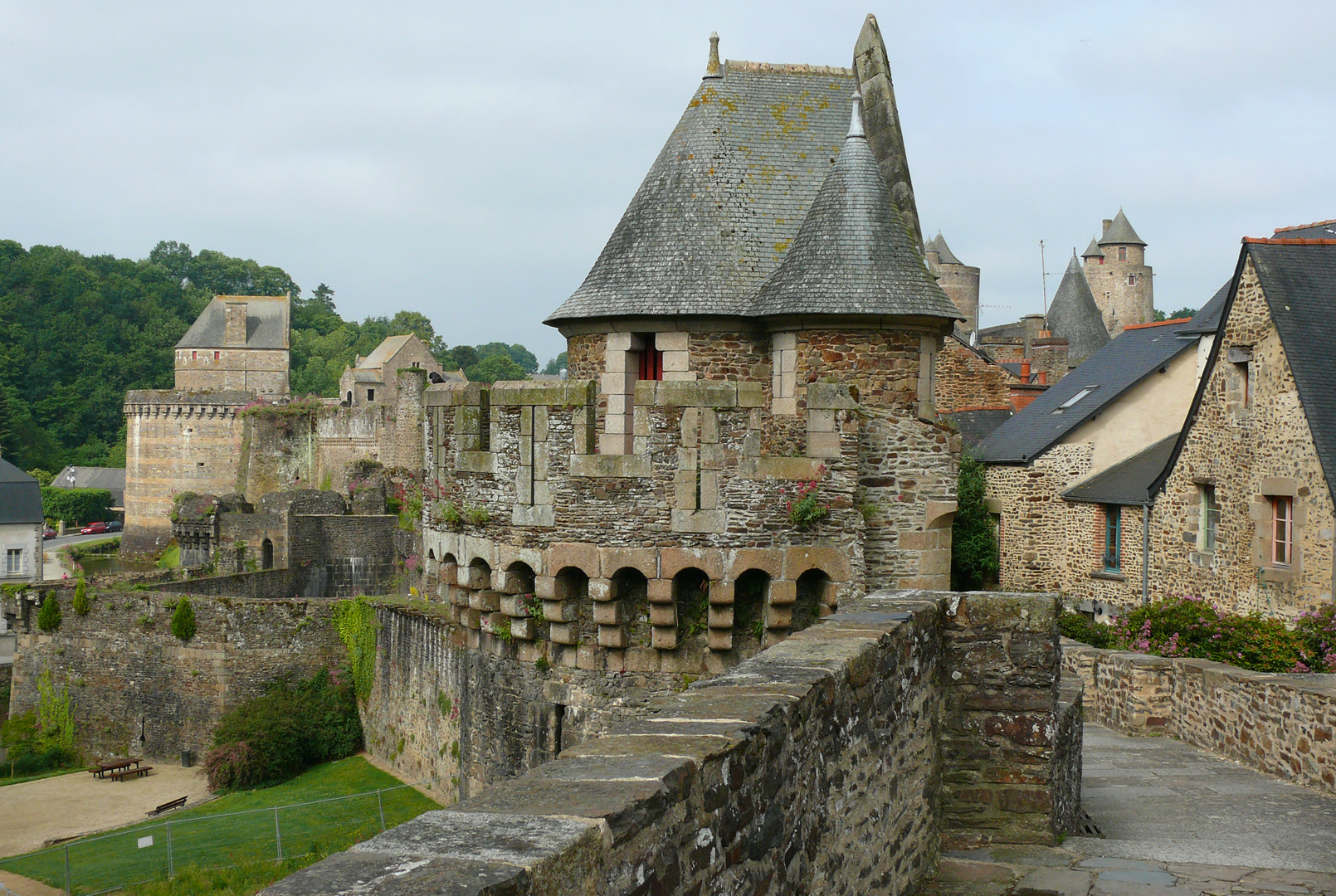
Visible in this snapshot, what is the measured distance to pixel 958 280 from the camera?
69562 mm

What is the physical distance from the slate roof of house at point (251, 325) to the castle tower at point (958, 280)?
119 feet

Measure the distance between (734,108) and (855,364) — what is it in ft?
12.2

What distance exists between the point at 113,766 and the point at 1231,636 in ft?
59.5

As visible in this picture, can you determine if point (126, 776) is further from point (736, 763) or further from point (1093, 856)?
point (736, 763)

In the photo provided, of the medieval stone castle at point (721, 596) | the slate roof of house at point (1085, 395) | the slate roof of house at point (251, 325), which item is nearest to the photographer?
the medieval stone castle at point (721, 596)

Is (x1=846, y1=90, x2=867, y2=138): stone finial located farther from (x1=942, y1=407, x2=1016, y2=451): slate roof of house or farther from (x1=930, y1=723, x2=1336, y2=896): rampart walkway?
(x1=942, y1=407, x2=1016, y2=451): slate roof of house

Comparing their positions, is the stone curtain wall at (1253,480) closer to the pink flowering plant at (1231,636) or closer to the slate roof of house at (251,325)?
the pink flowering plant at (1231,636)

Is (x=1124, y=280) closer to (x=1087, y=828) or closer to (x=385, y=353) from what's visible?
(x=385, y=353)

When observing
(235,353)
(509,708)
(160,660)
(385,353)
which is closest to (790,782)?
(509,708)

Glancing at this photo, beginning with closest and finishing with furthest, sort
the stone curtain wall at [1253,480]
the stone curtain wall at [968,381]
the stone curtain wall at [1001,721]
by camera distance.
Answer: the stone curtain wall at [1001,721] → the stone curtain wall at [1253,480] → the stone curtain wall at [968,381]

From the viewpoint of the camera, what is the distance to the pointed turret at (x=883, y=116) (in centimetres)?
1318

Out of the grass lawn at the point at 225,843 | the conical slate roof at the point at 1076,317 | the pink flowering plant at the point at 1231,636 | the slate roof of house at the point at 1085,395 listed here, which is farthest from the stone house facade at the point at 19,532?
the conical slate roof at the point at 1076,317

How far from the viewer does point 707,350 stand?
11867 millimetres

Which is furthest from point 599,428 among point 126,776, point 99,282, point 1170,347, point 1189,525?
point 99,282
